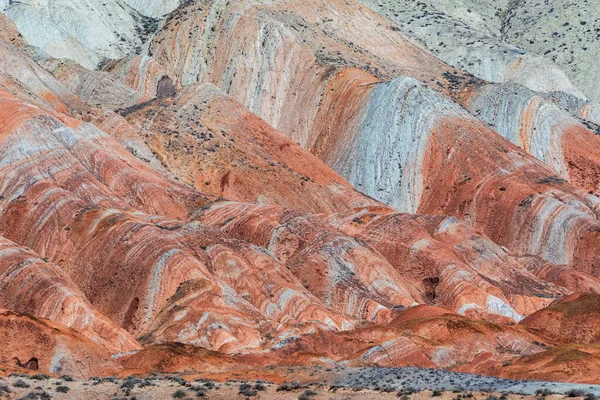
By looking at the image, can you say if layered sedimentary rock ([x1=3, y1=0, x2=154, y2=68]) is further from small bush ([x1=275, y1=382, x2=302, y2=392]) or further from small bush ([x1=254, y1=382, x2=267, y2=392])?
small bush ([x1=275, y1=382, x2=302, y2=392])

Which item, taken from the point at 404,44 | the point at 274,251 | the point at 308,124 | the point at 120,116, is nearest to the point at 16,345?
the point at 274,251

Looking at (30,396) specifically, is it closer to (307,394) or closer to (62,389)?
(62,389)

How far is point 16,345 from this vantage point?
5684 centimetres

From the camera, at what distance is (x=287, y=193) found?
10019 centimetres

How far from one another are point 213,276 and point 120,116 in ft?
112

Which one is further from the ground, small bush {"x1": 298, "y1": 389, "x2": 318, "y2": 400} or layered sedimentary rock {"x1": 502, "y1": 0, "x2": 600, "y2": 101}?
layered sedimentary rock {"x1": 502, "y1": 0, "x2": 600, "y2": 101}

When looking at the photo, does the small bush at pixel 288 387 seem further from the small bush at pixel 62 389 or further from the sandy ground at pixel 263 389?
the small bush at pixel 62 389

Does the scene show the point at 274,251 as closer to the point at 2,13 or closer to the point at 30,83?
the point at 30,83

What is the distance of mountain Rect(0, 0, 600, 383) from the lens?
64.9 meters

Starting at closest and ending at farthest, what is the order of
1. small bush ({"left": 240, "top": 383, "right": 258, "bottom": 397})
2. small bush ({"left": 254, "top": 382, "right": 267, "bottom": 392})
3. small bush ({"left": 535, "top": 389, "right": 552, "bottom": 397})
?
small bush ({"left": 535, "top": 389, "right": 552, "bottom": 397}) → small bush ({"left": 240, "top": 383, "right": 258, "bottom": 397}) → small bush ({"left": 254, "top": 382, "right": 267, "bottom": 392})

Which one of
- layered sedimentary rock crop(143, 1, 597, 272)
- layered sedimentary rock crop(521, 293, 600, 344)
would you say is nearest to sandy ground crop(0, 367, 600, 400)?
layered sedimentary rock crop(521, 293, 600, 344)

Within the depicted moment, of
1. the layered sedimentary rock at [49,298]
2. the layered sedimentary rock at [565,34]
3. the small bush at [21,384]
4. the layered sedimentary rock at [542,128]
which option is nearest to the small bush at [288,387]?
the small bush at [21,384]

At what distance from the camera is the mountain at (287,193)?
213 feet

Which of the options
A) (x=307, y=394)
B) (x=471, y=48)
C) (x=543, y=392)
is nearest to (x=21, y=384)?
(x=307, y=394)
